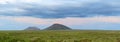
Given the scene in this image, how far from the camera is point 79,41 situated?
7669 centimetres

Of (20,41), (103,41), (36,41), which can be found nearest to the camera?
(20,41)

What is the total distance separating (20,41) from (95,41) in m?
23.2

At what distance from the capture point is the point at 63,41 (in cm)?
Answer: 7731

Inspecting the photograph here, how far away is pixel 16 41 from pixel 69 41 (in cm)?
1535

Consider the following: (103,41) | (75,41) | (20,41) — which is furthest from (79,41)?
(20,41)

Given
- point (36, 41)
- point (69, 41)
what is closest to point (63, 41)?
point (69, 41)

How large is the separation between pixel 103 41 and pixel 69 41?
11.2 m

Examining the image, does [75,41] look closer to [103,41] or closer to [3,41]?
[103,41]

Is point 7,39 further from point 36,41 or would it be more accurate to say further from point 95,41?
point 95,41

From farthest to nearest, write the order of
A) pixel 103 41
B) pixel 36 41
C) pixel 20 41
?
pixel 103 41 < pixel 36 41 < pixel 20 41

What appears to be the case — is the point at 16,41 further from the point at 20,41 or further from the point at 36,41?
the point at 36,41

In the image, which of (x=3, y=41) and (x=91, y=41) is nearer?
(x=3, y=41)

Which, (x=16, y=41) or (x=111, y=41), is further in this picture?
(x=111, y=41)

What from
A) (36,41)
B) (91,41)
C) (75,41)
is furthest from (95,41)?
(36,41)
